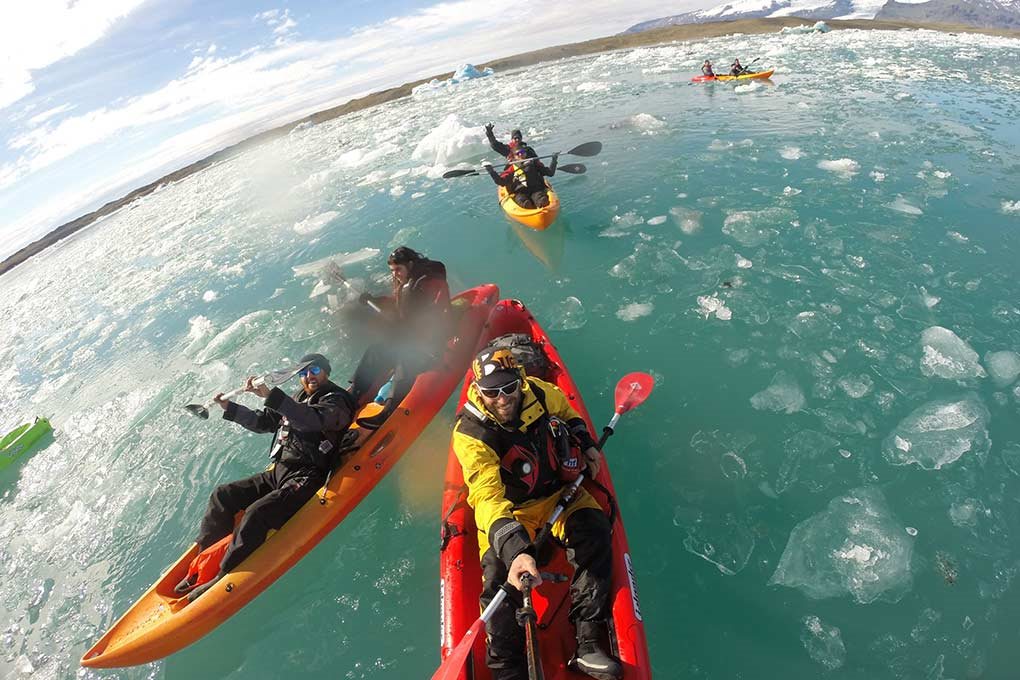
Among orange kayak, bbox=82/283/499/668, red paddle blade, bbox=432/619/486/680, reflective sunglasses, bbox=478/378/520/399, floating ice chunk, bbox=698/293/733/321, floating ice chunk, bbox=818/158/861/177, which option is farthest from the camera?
floating ice chunk, bbox=818/158/861/177

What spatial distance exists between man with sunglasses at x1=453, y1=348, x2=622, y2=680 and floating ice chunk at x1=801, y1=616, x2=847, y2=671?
152cm

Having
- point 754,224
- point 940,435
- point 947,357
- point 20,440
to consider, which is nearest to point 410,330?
point 940,435

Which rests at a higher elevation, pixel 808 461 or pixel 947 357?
pixel 808 461

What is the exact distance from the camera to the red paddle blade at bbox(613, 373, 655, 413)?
473 cm

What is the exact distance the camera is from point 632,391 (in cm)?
484

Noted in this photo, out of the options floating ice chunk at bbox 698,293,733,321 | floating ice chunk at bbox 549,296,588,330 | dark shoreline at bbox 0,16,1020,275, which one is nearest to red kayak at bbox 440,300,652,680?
floating ice chunk at bbox 549,296,588,330

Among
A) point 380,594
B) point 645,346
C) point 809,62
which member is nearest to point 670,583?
point 380,594

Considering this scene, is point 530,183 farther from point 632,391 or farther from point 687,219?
point 632,391

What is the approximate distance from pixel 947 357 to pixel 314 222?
15648 mm

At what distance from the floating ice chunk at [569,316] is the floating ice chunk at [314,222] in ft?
34.7

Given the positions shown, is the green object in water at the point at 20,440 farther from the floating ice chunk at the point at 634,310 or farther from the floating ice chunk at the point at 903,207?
the floating ice chunk at the point at 903,207

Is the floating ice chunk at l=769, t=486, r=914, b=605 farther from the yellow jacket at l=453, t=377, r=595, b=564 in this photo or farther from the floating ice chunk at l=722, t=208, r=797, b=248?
the floating ice chunk at l=722, t=208, r=797, b=248

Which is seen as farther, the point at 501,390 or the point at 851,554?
the point at 851,554

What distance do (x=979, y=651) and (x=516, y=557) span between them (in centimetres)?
306
